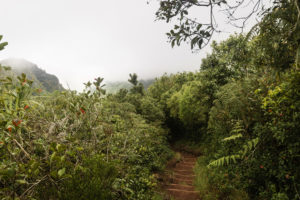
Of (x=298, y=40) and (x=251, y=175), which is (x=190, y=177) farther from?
(x=298, y=40)

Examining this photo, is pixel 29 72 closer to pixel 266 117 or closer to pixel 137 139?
Answer: pixel 137 139

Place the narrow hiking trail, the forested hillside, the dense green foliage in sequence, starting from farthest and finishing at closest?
the narrow hiking trail, the dense green foliage, the forested hillside

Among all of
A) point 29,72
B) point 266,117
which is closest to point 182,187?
point 266,117

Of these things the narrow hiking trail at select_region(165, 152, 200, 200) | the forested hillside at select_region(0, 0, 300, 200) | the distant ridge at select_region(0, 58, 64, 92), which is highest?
the distant ridge at select_region(0, 58, 64, 92)

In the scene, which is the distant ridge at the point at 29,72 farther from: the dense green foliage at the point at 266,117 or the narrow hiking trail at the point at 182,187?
the narrow hiking trail at the point at 182,187

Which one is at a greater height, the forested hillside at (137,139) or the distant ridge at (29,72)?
the distant ridge at (29,72)

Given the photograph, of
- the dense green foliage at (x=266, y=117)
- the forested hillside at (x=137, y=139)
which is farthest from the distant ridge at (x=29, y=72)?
the dense green foliage at (x=266, y=117)

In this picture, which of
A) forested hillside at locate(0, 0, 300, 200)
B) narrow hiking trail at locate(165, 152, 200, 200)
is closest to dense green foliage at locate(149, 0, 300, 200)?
forested hillside at locate(0, 0, 300, 200)

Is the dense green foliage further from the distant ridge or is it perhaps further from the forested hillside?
the distant ridge

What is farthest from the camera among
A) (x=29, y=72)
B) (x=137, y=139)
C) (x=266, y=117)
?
(x=137, y=139)

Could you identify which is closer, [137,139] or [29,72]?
[29,72]

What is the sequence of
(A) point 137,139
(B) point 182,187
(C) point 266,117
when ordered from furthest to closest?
(B) point 182,187 → (A) point 137,139 → (C) point 266,117

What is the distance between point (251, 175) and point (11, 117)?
464 centimetres

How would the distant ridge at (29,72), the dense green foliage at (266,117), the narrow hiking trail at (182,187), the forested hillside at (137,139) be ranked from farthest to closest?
the narrow hiking trail at (182,187), the distant ridge at (29,72), the dense green foliage at (266,117), the forested hillside at (137,139)
